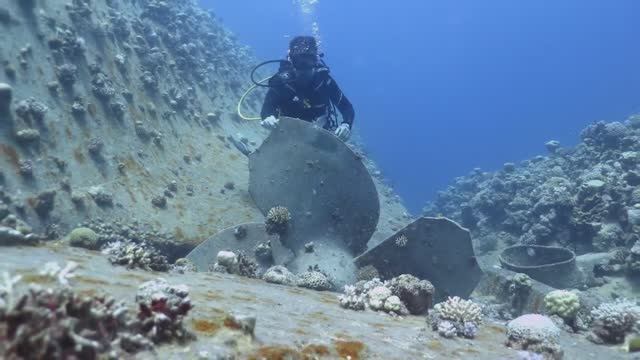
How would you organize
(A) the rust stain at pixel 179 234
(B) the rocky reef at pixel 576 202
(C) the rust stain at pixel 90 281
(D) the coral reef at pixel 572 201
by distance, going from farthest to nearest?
1. (D) the coral reef at pixel 572 201
2. (B) the rocky reef at pixel 576 202
3. (A) the rust stain at pixel 179 234
4. (C) the rust stain at pixel 90 281

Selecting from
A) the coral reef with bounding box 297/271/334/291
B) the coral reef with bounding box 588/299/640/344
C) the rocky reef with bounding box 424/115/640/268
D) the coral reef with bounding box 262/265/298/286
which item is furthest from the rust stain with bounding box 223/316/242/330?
the rocky reef with bounding box 424/115/640/268

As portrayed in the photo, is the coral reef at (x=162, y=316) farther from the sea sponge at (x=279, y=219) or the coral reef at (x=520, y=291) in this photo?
the coral reef at (x=520, y=291)

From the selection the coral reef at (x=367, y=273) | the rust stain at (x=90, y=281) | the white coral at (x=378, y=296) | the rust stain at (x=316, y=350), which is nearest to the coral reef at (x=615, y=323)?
the white coral at (x=378, y=296)

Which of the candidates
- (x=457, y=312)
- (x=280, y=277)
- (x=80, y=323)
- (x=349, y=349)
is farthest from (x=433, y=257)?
(x=80, y=323)

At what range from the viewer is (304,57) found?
12.1 m

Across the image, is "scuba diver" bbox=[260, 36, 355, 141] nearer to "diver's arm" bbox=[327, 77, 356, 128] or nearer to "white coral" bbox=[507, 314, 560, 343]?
"diver's arm" bbox=[327, 77, 356, 128]

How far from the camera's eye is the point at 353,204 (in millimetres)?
9570

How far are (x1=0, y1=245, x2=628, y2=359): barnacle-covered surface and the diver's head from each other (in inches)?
259

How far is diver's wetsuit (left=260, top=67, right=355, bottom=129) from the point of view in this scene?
12.3 m

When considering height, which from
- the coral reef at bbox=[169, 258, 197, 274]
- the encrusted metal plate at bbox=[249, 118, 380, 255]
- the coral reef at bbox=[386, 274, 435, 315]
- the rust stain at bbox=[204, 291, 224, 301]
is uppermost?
the encrusted metal plate at bbox=[249, 118, 380, 255]

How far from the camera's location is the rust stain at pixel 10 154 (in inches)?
353

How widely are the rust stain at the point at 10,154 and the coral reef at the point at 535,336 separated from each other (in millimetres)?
9246

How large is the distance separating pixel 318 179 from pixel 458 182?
23.4 metres

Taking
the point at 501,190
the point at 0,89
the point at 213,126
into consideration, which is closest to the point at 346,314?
the point at 0,89
